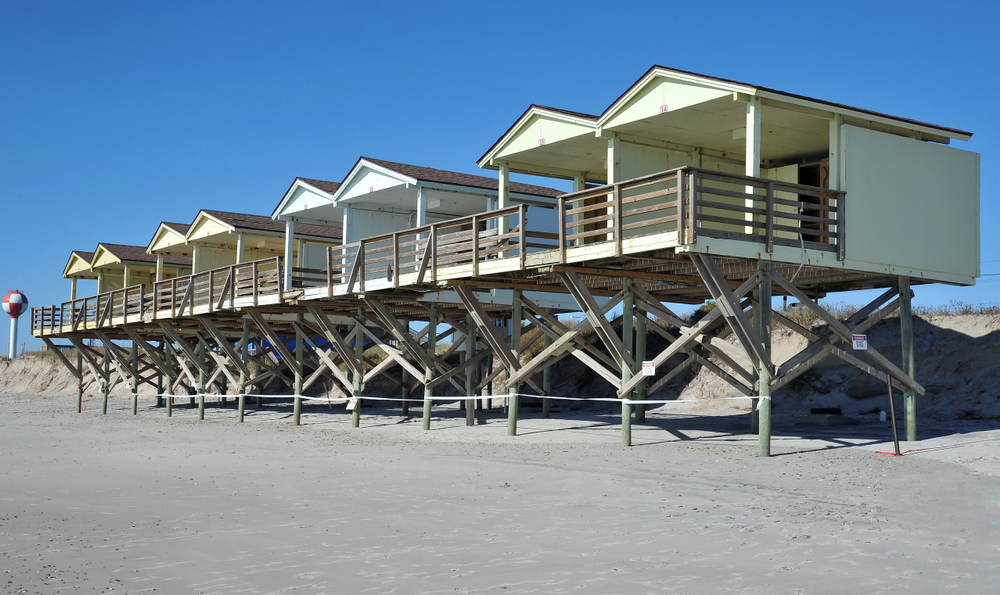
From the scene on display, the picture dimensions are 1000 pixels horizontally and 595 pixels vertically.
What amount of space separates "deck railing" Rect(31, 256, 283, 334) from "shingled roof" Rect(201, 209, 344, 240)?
1180 mm

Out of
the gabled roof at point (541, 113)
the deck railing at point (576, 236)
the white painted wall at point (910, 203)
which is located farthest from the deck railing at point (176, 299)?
the white painted wall at point (910, 203)

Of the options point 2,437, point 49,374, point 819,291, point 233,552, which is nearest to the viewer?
point 233,552

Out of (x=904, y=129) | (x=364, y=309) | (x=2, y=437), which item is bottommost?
(x=2, y=437)

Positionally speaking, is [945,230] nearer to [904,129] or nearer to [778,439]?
[904,129]

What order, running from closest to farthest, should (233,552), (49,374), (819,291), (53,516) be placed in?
(233,552), (53,516), (819,291), (49,374)

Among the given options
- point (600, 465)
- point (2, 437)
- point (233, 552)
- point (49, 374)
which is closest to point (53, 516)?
point (233, 552)

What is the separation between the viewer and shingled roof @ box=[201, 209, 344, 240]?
28719mm

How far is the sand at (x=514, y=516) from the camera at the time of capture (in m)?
7.39

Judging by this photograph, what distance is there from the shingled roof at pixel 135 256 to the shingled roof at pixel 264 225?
6.81 m

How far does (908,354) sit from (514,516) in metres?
10.4

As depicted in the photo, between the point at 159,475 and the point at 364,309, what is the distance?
11369 mm

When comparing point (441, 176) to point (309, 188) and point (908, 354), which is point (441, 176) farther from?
point (908, 354)

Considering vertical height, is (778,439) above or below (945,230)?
below

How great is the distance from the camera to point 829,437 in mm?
17375
